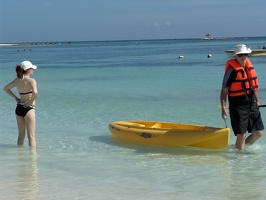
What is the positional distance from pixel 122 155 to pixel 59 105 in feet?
23.7

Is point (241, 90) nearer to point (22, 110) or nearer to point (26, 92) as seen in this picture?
point (26, 92)

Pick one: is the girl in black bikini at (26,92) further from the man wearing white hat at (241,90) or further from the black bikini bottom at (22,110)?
the man wearing white hat at (241,90)

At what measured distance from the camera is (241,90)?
285 inches

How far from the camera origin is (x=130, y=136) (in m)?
9.03

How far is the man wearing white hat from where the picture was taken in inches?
282

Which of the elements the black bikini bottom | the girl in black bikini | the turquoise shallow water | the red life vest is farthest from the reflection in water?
the red life vest

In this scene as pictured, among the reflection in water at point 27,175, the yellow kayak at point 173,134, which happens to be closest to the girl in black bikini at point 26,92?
the reflection in water at point 27,175

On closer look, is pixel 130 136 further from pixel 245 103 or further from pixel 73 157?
pixel 245 103

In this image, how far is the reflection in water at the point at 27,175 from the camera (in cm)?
598

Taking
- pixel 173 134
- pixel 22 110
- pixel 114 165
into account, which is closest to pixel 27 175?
pixel 114 165

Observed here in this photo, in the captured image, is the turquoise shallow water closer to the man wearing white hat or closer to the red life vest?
the man wearing white hat

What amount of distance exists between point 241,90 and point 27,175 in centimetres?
313

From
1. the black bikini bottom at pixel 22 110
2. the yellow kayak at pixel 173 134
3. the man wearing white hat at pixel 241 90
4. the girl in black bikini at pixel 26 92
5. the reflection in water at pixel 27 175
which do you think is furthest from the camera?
the yellow kayak at pixel 173 134

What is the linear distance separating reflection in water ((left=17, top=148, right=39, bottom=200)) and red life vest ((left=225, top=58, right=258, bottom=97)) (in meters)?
2.95
